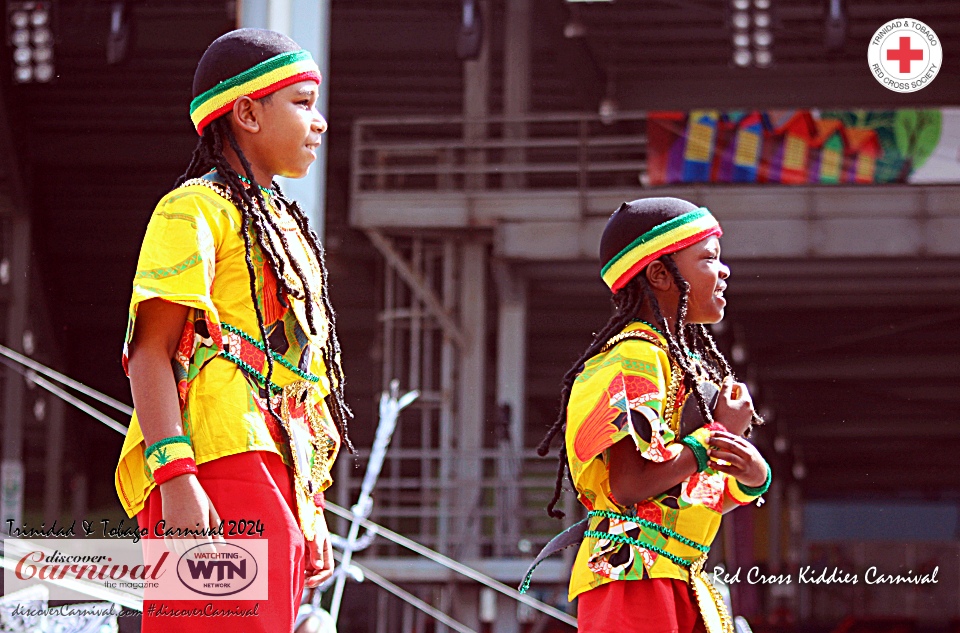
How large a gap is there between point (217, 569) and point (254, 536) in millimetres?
71

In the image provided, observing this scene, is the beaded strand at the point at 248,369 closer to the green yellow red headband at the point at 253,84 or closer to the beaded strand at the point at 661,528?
the green yellow red headband at the point at 253,84

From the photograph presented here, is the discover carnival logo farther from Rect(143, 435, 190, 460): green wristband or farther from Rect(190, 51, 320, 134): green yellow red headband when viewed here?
Rect(143, 435, 190, 460): green wristband

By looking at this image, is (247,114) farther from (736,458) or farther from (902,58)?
(902,58)

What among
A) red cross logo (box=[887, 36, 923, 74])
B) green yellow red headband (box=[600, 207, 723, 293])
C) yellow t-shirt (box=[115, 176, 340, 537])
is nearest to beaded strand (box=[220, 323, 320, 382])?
yellow t-shirt (box=[115, 176, 340, 537])

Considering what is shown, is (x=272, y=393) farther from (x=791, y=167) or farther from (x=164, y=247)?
(x=791, y=167)

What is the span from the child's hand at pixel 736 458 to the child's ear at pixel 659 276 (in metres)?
0.34

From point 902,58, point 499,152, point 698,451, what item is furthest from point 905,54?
point 499,152

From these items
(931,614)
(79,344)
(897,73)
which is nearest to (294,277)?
(897,73)

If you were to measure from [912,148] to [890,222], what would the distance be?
522mm

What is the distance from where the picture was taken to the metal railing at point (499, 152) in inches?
389

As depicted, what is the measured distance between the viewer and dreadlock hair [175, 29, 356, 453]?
217cm

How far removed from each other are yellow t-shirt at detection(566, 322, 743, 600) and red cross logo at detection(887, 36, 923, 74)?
3.18m

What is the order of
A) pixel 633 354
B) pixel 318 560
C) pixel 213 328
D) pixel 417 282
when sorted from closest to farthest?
pixel 213 328, pixel 318 560, pixel 633 354, pixel 417 282

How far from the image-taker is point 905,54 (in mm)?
5312
